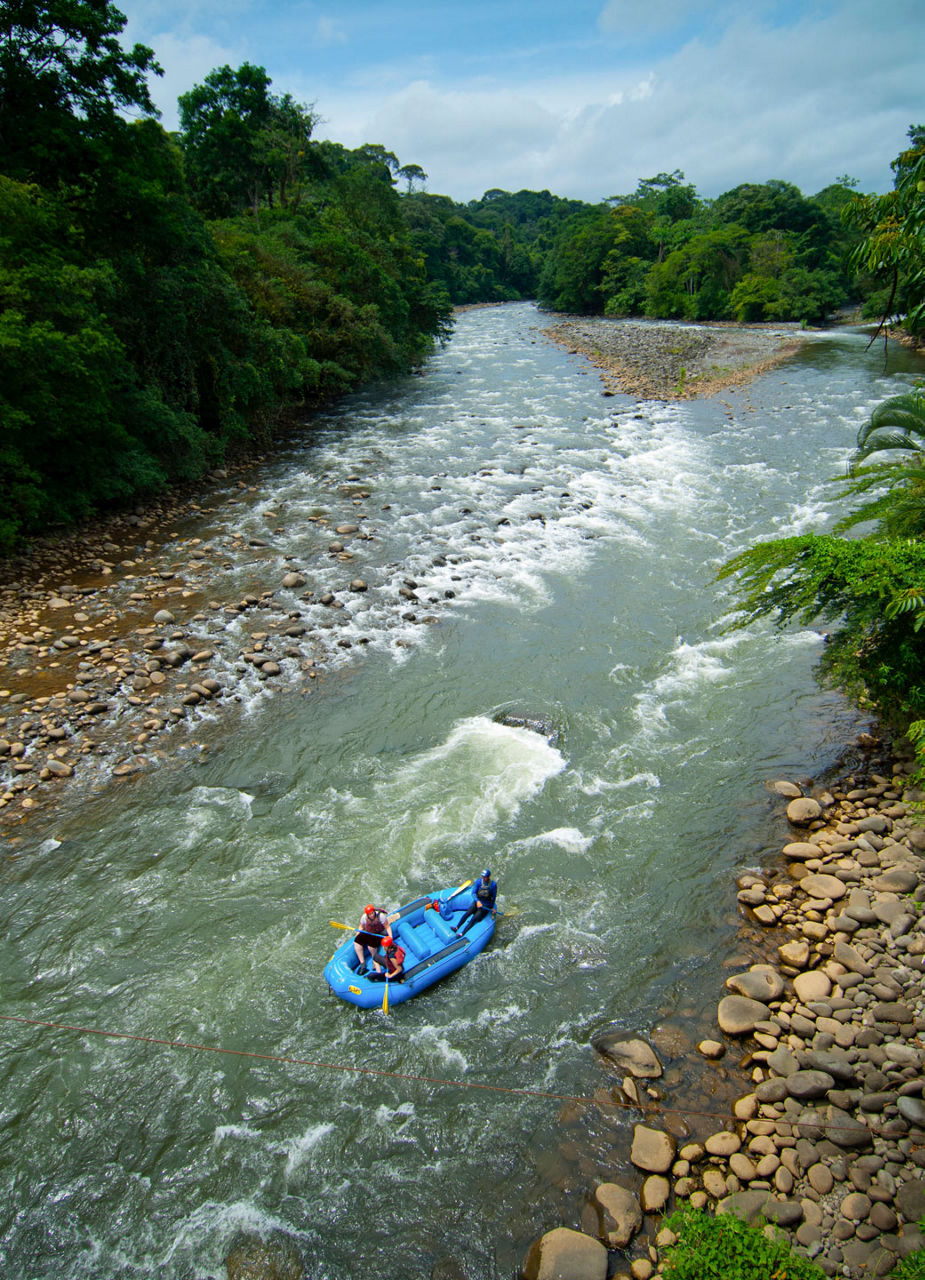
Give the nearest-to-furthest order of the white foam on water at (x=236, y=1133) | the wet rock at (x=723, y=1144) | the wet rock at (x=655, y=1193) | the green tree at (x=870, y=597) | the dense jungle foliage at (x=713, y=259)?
the wet rock at (x=655, y=1193) → the wet rock at (x=723, y=1144) → the white foam on water at (x=236, y=1133) → the green tree at (x=870, y=597) → the dense jungle foliage at (x=713, y=259)

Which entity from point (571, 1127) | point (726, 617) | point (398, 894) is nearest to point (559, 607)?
point (726, 617)

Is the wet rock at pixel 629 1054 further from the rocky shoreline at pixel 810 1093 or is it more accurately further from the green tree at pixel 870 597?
the green tree at pixel 870 597

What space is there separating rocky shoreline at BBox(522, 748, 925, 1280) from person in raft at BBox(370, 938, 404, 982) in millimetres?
2274

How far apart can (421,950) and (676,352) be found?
4662 cm

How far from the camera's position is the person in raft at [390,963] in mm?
7828

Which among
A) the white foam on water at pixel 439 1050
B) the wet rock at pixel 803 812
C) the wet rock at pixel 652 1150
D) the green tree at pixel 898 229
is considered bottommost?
the white foam on water at pixel 439 1050

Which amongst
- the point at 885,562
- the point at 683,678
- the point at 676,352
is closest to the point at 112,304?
the point at 683,678

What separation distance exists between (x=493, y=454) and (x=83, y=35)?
16.3 metres

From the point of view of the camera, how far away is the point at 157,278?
62.6 feet

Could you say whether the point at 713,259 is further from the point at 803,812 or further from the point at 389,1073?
the point at 389,1073

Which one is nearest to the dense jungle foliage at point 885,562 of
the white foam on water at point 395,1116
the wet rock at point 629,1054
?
the wet rock at point 629,1054

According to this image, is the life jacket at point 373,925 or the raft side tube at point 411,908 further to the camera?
the raft side tube at point 411,908

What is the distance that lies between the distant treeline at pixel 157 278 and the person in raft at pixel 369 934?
40.8 ft

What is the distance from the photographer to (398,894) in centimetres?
916
